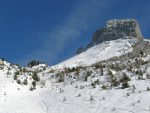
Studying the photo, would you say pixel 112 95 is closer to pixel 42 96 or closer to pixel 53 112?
pixel 53 112

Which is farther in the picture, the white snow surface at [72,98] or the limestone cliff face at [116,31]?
the limestone cliff face at [116,31]

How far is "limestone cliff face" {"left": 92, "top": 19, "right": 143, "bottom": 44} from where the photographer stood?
5281 centimetres

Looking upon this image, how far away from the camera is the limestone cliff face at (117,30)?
52812 mm

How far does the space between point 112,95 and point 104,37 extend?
37232 millimetres

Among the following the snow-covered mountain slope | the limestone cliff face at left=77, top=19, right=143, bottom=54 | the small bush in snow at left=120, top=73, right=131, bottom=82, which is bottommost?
the small bush in snow at left=120, top=73, right=131, bottom=82

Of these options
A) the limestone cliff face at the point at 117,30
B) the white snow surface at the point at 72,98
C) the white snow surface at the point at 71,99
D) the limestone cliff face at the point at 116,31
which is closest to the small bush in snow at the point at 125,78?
the white snow surface at the point at 72,98

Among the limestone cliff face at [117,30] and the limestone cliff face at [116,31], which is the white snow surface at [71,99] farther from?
the limestone cliff face at [117,30]

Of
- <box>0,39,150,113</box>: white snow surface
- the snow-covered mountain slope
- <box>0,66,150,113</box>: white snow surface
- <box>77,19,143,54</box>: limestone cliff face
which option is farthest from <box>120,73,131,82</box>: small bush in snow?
<box>77,19,143,54</box>: limestone cliff face

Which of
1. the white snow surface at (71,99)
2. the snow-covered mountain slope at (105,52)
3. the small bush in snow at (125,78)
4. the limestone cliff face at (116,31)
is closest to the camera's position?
the white snow surface at (71,99)

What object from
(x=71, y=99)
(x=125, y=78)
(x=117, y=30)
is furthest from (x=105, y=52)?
(x=71, y=99)

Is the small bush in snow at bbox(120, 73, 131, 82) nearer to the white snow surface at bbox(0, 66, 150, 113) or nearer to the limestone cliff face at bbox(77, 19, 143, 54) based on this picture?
A: the white snow surface at bbox(0, 66, 150, 113)

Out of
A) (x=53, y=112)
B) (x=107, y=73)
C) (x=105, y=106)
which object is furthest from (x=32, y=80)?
(x=105, y=106)

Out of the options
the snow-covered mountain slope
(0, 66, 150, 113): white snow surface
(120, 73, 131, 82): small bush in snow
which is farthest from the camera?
the snow-covered mountain slope

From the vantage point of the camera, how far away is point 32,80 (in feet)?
76.9
